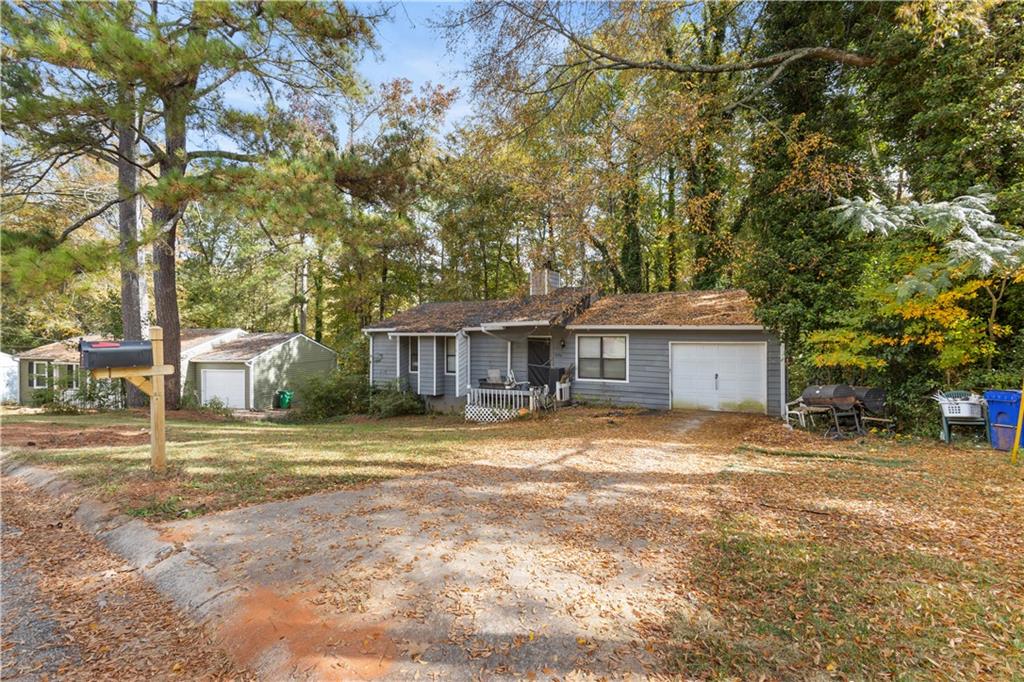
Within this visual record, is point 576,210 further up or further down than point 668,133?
further down

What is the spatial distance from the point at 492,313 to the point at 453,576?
14046 mm

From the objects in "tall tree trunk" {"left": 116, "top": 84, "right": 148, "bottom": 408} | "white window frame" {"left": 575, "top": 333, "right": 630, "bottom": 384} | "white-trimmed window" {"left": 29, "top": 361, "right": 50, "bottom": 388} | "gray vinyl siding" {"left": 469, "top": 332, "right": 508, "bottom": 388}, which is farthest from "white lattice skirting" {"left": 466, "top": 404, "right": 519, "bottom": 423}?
"white-trimmed window" {"left": 29, "top": 361, "right": 50, "bottom": 388}

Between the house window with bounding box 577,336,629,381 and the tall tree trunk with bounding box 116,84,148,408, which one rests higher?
the tall tree trunk with bounding box 116,84,148,408

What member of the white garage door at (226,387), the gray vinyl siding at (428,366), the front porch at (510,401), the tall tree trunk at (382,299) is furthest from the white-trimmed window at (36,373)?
the front porch at (510,401)

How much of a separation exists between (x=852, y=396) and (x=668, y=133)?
22.2 ft

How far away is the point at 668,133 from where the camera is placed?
11.1m

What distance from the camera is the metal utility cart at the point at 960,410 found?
7.68 meters

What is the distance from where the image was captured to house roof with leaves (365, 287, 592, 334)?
15298mm

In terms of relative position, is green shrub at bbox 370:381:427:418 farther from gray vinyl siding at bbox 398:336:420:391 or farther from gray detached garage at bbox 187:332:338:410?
gray detached garage at bbox 187:332:338:410

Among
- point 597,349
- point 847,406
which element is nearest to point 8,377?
point 597,349

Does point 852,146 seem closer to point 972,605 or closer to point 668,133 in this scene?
point 668,133

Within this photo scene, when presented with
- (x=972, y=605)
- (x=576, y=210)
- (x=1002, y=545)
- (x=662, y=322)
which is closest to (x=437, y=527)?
(x=972, y=605)

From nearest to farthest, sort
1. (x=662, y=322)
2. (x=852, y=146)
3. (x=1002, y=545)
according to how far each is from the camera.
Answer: (x=1002, y=545), (x=852, y=146), (x=662, y=322)

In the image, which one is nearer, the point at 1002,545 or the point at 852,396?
the point at 1002,545
